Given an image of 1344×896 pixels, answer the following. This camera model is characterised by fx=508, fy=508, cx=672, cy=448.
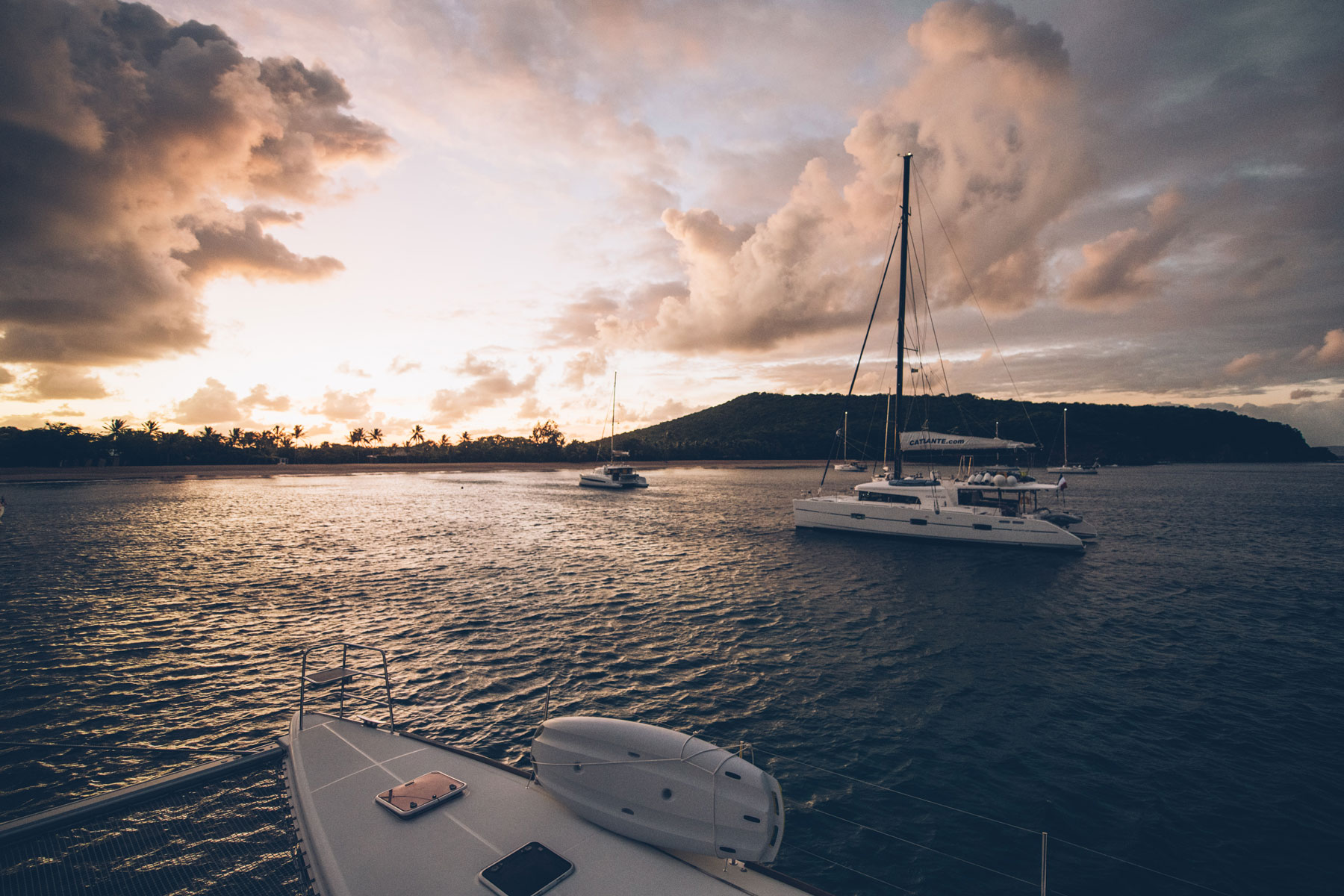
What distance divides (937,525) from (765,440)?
128922 mm

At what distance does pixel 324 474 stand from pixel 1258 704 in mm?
143731

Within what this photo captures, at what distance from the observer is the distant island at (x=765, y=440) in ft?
365

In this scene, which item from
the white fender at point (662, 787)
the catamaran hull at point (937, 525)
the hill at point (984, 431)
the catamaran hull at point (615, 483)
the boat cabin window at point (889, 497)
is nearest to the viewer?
the white fender at point (662, 787)

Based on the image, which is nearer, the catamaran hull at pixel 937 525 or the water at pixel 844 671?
the water at pixel 844 671

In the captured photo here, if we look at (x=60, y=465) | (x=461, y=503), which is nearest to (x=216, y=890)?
(x=461, y=503)

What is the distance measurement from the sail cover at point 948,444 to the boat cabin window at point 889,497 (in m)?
3.11

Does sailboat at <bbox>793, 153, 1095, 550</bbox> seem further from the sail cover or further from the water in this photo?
the water

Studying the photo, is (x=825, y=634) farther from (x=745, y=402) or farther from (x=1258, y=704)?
(x=745, y=402)

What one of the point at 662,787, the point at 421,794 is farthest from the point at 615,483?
the point at 662,787

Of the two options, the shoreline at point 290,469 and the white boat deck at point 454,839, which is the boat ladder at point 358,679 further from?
the shoreline at point 290,469

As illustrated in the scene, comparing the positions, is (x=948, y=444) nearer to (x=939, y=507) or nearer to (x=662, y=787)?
(x=939, y=507)

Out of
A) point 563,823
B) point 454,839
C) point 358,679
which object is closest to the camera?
point 454,839

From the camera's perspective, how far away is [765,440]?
15900 centimetres

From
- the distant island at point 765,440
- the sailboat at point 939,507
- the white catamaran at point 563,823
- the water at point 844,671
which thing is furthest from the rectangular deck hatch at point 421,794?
the distant island at point 765,440
